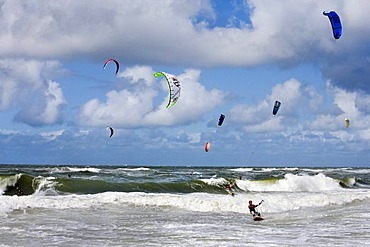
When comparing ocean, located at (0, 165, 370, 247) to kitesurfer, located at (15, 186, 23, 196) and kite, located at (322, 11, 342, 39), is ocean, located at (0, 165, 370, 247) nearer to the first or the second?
kitesurfer, located at (15, 186, 23, 196)

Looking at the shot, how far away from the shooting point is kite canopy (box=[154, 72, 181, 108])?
17.9m

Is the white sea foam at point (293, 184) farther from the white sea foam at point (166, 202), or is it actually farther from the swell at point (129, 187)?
the white sea foam at point (166, 202)

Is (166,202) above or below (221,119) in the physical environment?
below

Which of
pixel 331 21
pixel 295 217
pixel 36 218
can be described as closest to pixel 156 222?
pixel 36 218

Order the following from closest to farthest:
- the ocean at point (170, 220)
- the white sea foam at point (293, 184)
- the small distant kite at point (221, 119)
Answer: the ocean at point (170, 220), the small distant kite at point (221, 119), the white sea foam at point (293, 184)

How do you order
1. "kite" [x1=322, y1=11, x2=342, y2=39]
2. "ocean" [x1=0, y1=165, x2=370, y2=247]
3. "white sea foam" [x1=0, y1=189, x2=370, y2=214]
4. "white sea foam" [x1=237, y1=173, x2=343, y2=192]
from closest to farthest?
"ocean" [x1=0, y1=165, x2=370, y2=247]
"kite" [x1=322, y1=11, x2=342, y2=39]
"white sea foam" [x1=0, y1=189, x2=370, y2=214]
"white sea foam" [x1=237, y1=173, x2=343, y2=192]

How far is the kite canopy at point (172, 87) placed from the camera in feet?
58.8

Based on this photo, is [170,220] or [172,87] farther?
[172,87]

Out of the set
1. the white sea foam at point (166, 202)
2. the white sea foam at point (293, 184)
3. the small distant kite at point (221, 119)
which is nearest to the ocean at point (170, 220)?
the white sea foam at point (166, 202)

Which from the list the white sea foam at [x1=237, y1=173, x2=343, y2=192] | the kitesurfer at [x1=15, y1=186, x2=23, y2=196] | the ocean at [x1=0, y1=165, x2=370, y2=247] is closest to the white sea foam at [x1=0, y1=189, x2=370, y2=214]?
the ocean at [x1=0, y1=165, x2=370, y2=247]

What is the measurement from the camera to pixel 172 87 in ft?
59.1

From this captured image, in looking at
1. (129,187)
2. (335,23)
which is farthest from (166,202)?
(335,23)

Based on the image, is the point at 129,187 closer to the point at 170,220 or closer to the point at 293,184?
the point at 293,184

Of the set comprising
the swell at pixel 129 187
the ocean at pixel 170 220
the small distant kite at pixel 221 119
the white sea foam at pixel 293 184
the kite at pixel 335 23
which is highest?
the kite at pixel 335 23
